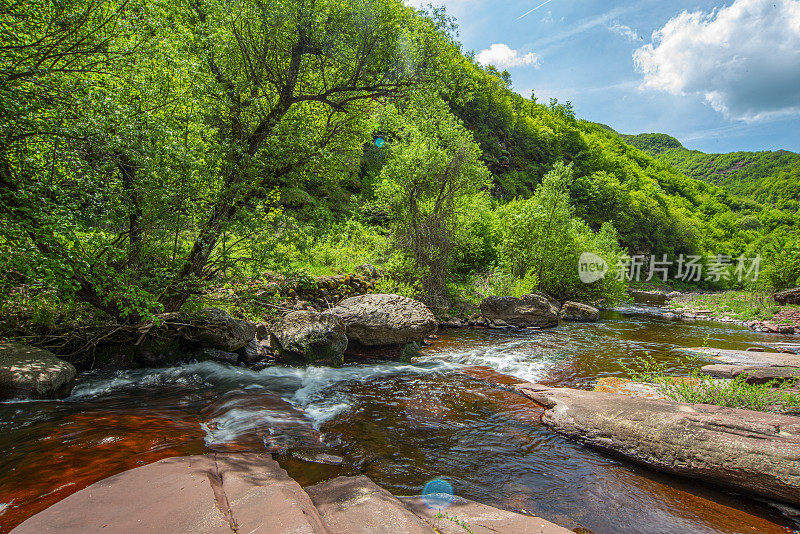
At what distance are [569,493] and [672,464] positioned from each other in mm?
1656

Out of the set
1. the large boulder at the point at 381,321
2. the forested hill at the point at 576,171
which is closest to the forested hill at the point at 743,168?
the forested hill at the point at 576,171

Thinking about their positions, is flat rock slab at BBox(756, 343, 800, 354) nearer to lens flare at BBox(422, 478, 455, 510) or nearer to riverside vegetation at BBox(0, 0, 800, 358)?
riverside vegetation at BBox(0, 0, 800, 358)

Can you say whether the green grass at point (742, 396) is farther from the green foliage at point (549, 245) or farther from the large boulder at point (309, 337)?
the green foliage at point (549, 245)

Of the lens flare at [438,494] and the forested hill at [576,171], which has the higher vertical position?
the forested hill at [576,171]

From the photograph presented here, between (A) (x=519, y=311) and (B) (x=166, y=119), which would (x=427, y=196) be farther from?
(B) (x=166, y=119)

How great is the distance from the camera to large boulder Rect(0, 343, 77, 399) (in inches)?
241

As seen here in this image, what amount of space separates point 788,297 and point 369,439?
110 feet

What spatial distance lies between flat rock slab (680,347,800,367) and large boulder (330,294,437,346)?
9174 millimetres

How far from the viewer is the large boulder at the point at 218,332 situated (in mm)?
9336

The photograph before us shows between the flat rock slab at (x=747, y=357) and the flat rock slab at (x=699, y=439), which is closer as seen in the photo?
the flat rock slab at (x=699, y=439)

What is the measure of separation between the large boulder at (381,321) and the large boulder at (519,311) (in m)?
7.58

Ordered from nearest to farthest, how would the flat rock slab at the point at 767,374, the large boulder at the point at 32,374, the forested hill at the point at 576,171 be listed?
the large boulder at the point at 32,374 → the flat rock slab at the point at 767,374 → the forested hill at the point at 576,171

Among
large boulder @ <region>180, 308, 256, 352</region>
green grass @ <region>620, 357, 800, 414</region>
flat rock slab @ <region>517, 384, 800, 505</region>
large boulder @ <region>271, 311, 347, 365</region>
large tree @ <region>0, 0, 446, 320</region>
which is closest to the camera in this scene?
A: flat rock slab @ <region>517, 384, 800, 505</region>

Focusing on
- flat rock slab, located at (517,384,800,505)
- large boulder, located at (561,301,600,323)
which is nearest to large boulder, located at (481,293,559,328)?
large boulder, located at (561,301,600,323)
